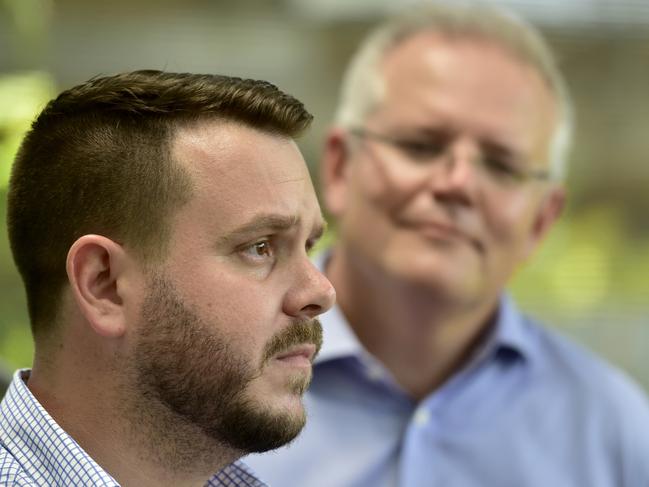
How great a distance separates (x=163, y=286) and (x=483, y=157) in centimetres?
107

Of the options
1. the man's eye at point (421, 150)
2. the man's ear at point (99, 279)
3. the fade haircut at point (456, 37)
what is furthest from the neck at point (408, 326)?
the man's ear at point (99, 279)

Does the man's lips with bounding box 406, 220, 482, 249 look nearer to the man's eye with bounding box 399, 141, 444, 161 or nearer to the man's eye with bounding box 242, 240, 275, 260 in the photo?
the man's eye with bounding box 399, 141, 444, 161

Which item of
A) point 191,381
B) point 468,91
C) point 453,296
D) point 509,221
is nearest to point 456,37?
point 468,91

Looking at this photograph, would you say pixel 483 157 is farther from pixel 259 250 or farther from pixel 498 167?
pixel 259 250

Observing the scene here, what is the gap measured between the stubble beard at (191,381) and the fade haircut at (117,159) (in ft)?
0.22

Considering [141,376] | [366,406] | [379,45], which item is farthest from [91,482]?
[379,45]

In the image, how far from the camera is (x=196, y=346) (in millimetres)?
1102

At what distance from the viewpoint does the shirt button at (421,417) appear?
1967 mm

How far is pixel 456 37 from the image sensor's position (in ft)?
7.13

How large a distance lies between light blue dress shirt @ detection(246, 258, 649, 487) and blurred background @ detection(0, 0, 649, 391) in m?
1.87

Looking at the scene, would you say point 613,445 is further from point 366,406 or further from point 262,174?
point 262,174

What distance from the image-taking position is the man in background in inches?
77.0

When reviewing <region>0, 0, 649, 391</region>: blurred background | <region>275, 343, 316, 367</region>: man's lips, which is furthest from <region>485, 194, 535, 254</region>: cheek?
<region>0, 0, 649, 391</region>: blurred background

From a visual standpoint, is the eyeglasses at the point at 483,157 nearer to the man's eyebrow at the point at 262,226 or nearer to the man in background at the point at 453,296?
the man in background at the point at 453,296
